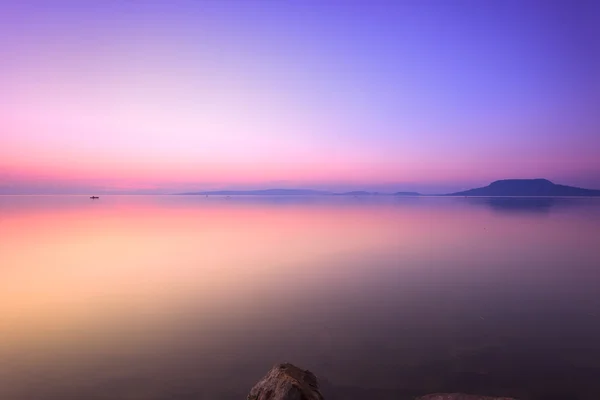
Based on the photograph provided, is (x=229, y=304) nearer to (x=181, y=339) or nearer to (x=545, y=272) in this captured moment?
(x=181, y=339)

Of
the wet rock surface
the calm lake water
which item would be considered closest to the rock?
the wet rock surface

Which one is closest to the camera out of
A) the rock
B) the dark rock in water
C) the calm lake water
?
the rock

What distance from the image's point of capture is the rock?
8570 mm

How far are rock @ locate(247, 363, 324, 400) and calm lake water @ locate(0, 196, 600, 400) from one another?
231 cm

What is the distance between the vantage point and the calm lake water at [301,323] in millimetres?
11977

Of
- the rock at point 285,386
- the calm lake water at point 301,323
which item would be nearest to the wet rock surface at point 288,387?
the rock at point 285,386

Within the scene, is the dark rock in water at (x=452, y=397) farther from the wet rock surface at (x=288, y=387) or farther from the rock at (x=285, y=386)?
the rock at (x=285, y=386)

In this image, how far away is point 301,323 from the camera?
17.2 meters

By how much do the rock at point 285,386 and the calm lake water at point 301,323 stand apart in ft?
7.58

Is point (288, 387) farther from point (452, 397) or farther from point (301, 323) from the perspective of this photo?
point (301, 323)

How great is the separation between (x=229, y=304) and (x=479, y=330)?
13330 mm

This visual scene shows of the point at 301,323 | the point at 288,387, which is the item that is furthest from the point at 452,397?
the point at 301,323

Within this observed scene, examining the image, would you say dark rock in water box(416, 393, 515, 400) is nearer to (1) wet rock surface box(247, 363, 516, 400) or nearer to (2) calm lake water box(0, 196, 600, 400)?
(1) wet rock surface box(247, 363, 516, 400)

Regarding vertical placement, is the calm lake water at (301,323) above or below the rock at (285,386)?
below
